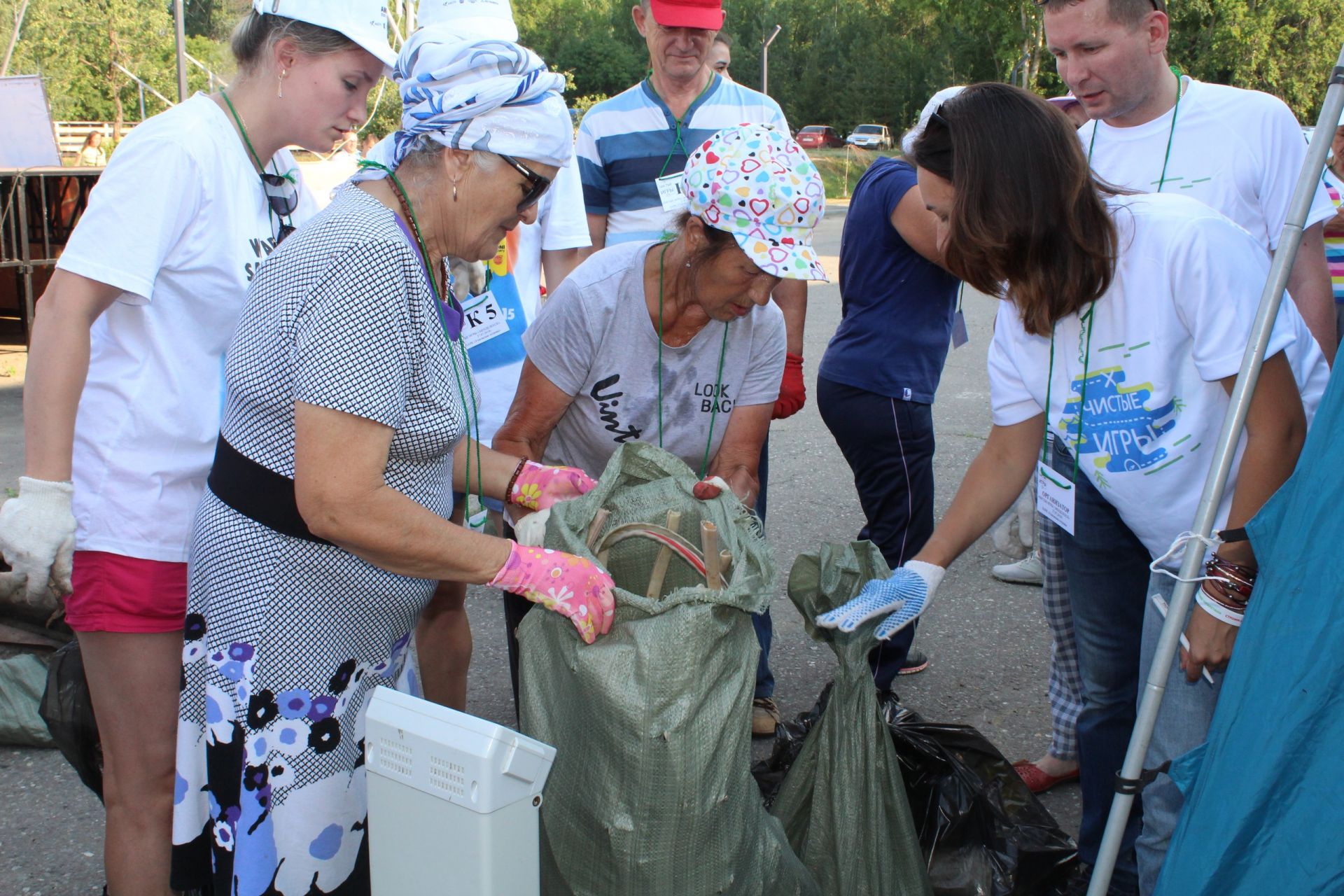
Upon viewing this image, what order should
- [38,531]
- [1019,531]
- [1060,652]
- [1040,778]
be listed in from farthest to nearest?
[1019,531] → [1040,778] → [1060,652] → [38,531]

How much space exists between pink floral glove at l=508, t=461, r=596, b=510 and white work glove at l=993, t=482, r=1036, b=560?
2526mm

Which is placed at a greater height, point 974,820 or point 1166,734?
point 1166,734

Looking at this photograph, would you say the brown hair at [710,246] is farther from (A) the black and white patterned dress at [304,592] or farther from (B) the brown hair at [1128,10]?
(B) the brown hair at [1128,10]

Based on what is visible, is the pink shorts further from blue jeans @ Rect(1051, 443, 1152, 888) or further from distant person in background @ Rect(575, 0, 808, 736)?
distant person in background @ Rect(575, 0, 808, 736)

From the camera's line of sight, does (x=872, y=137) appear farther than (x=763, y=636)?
Yes

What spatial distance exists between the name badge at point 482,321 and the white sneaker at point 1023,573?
7.22ft

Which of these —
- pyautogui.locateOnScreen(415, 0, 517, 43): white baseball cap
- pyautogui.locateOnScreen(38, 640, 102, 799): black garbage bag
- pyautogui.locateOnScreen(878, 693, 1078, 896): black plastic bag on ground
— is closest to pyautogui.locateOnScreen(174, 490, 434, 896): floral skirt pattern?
pyautogui.locateOnScreen(38, 640, 102, 799): black garbage bag

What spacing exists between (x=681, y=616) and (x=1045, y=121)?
3.12ft

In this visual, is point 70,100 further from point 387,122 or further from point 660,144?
point 660,144

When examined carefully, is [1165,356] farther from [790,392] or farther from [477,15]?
[477,15]

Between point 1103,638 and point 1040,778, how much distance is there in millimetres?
805

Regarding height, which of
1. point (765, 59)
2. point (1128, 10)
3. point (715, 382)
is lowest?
point (765, 59)

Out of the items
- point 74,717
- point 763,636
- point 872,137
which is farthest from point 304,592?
point 872,137

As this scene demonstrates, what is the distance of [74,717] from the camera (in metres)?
2.04
